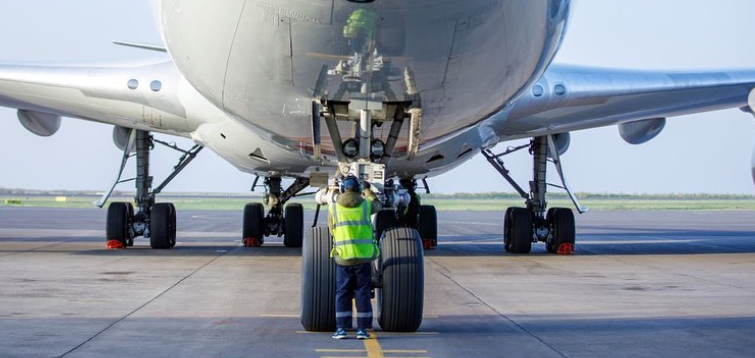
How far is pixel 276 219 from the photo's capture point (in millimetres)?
21984

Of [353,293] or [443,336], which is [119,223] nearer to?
[353,293]

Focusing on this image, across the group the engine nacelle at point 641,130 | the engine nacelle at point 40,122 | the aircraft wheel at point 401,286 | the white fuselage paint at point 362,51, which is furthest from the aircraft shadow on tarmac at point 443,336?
the engine nacelle at point 40,122

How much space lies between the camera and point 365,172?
9.81 meters

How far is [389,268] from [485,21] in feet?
7.58

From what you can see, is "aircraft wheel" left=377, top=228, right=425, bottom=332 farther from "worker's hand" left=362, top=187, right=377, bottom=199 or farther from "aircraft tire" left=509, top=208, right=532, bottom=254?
"aircraft tire" left=509, top=208, right=532, bottom=254

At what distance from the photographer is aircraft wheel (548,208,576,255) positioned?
61.9 ft

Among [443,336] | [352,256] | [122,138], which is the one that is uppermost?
[122,138]

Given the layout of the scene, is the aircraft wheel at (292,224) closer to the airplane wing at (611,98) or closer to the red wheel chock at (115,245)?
the red wheel chock at (115,245)

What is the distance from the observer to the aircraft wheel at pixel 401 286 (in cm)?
873

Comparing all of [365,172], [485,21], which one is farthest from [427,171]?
[485,21]

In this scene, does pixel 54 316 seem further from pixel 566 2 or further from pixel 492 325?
pixel 566 2

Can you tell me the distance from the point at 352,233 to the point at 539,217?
Answer: 11042 mm

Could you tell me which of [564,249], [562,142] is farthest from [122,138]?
[564,249]

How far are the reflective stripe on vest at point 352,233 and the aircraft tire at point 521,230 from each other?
405 inches
